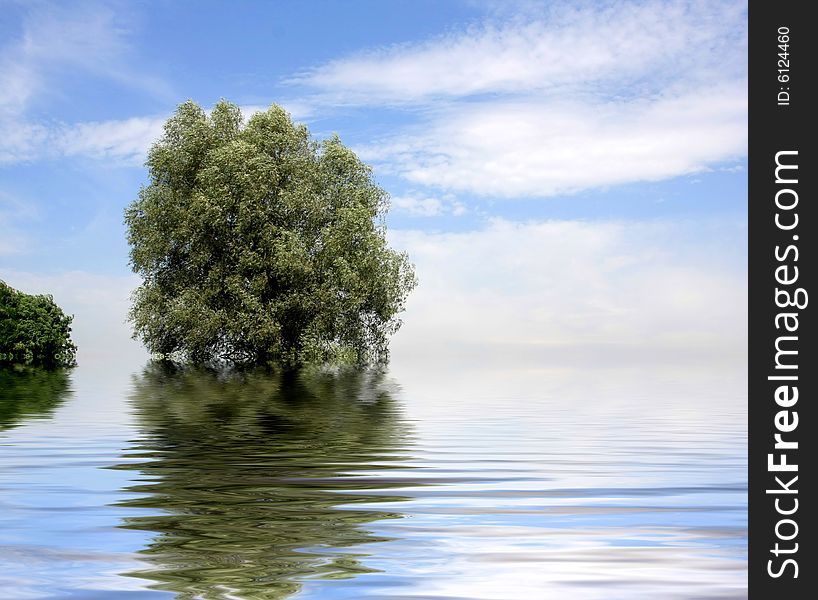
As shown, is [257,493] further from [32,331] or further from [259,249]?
[32,331]

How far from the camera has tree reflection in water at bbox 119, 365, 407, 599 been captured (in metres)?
6.39

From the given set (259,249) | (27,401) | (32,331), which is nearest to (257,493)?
(27,401)

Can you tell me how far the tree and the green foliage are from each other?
64.8 feet

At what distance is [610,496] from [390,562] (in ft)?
12.8

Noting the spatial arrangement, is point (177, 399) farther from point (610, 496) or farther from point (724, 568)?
point (724, 568)

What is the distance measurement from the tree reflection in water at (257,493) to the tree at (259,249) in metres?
31.0

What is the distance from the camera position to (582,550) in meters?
7.00

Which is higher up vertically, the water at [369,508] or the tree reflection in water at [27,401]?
the tree reflection in water at [27,401]

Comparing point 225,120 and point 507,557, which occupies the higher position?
point 225,120

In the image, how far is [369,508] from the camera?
29.1 ft

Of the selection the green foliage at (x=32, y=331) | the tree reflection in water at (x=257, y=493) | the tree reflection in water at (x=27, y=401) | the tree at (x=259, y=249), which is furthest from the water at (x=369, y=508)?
the green foliage at (x=32, y=331)
